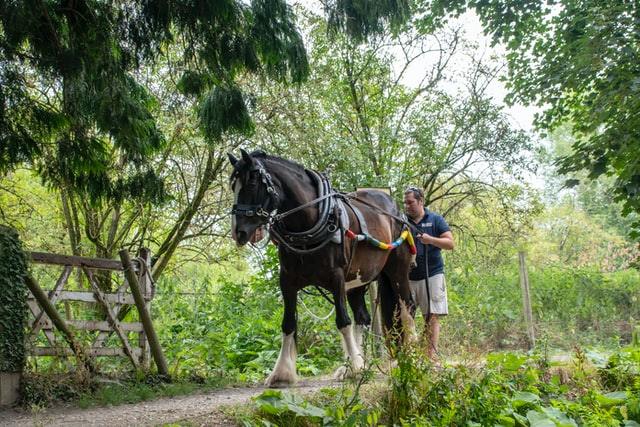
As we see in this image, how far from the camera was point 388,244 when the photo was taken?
6227 mm

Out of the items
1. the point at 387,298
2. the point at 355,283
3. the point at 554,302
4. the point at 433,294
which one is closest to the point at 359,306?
the point at 387,298

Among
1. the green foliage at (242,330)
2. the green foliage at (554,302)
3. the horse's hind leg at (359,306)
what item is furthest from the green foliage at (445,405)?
the green foliage at (554,302)

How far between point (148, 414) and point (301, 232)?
1.84 meters

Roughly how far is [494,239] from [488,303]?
5.39 feet

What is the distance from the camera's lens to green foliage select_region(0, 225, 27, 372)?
5.12 metres

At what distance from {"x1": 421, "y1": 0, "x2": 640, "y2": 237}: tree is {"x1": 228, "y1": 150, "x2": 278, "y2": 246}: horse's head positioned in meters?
3.64

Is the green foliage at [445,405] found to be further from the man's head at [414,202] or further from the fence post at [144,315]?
the fence post at [144,315]

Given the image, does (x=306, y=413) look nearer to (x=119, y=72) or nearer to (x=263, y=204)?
(x=263, y=204)

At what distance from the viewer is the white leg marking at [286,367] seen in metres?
5.48

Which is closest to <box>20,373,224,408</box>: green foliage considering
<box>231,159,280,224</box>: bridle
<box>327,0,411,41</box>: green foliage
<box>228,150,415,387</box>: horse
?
<box>228,150,415,387</box>: horse

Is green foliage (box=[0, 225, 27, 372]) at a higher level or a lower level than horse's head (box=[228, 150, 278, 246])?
lower

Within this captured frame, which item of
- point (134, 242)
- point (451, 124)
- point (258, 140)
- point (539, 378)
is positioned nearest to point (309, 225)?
point (539, 378)

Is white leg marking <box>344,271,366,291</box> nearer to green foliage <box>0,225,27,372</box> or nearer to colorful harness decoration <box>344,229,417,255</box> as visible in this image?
colorful harness decoration <box>344,229,417,255</box>

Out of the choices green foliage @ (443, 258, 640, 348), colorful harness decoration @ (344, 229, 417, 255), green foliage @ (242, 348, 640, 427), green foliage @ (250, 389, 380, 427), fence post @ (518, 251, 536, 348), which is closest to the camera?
green foliage @ (250, 389, 380, 427)
